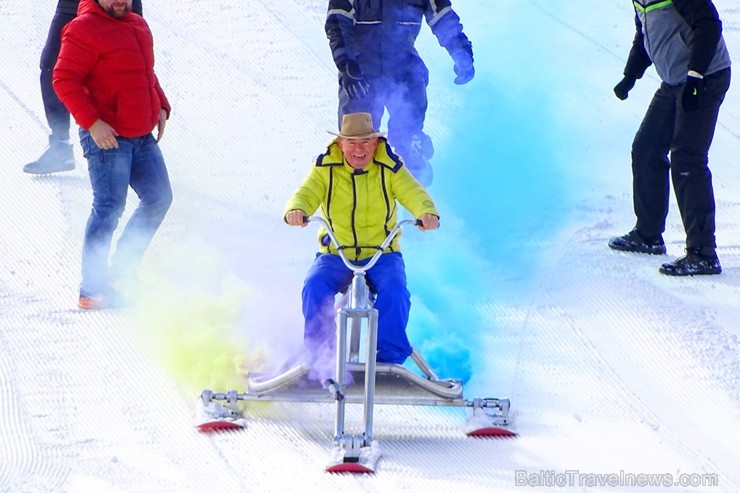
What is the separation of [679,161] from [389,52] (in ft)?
5.67

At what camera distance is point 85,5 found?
610cm

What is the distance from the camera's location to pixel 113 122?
6.25 meters

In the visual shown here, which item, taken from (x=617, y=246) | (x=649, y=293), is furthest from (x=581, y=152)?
(x=649, y=293)

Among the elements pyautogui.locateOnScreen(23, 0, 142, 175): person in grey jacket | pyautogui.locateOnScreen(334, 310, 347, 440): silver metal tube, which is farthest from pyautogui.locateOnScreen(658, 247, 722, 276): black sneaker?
pyautogui.locateOnScreen(23, 0, 142, 175): person in grey jacket

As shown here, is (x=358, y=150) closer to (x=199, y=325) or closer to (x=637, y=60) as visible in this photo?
(x=199, y=325)

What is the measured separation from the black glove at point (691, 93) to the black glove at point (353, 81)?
5.72ft

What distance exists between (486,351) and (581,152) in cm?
308

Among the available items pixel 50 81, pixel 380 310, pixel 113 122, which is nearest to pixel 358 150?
pixel 380 310

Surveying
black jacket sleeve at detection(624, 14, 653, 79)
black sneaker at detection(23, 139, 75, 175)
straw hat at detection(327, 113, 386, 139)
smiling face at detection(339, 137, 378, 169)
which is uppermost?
black jacket sleeve at detection(624, 14, 653, 79)

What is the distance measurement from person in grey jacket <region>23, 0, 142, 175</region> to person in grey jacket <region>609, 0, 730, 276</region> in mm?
2969

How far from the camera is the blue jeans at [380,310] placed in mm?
5438

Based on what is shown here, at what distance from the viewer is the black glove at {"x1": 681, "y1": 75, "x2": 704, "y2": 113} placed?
260 inches

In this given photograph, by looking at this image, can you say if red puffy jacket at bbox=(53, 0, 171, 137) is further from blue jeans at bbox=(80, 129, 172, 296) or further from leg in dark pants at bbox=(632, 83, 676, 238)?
leg in dark pants at bbox=(632, 83, 676, 238)

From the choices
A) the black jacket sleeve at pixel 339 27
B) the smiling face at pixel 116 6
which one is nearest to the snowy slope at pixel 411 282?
the black jacket sleeve at pixel 339 27
